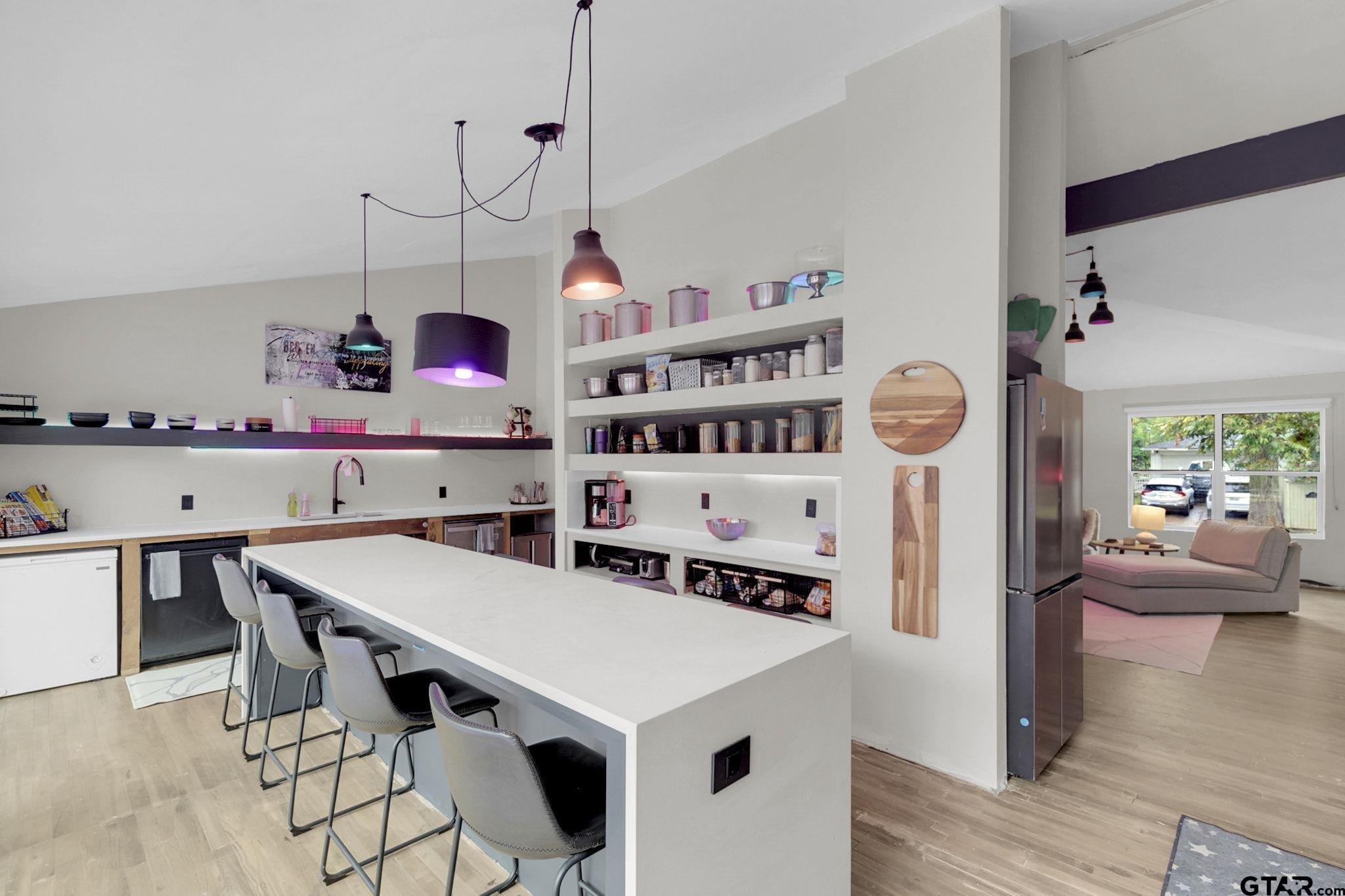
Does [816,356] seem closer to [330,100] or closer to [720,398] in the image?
[720,398]

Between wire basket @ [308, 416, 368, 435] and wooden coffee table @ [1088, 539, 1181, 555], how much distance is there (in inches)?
290

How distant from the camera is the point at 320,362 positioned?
191 inches

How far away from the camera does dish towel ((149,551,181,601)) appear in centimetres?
369

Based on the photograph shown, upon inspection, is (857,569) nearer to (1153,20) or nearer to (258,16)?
(1153,20)

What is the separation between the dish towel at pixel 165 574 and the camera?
3.69m

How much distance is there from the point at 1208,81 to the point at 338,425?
562 centimetres

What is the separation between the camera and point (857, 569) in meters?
2.84

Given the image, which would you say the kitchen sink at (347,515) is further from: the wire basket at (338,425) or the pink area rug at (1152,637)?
the pink area rug at (1152,637)

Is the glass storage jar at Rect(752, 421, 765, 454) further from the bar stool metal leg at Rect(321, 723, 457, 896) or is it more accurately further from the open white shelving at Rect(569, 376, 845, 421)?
the bar stool metal leg at Rect(321, 723, 457, 896)

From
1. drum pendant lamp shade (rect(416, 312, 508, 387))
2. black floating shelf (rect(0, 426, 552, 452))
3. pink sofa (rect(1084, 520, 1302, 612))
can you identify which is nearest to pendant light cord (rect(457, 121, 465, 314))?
drum pendant lamp shade (rect(416, 312, 508, 387))

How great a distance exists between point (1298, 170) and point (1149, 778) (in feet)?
9.67

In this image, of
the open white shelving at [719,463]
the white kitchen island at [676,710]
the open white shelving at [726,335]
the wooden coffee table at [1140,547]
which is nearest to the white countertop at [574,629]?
the white kitchen island at [676,710]

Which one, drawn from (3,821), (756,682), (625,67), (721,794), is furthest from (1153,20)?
(3,821)

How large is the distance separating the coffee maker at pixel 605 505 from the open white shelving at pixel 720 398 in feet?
1.79
